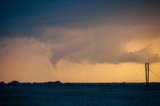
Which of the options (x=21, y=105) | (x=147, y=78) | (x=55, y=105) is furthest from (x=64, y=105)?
(x=147, y=78)

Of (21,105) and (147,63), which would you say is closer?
(21,105)

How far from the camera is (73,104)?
146 ft

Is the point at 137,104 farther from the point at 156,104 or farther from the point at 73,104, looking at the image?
the point at 73,104

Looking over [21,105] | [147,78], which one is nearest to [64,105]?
[21,105]

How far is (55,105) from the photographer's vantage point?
43188mm

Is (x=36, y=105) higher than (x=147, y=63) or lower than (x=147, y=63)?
lower

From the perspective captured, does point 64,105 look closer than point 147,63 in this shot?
Yes

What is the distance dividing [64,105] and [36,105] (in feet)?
10.2

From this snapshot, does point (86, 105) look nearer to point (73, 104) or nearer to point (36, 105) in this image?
point (73, 104)

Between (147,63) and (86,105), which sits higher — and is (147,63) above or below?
above

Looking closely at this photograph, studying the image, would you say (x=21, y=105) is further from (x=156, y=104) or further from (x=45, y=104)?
(x=156, y=104)

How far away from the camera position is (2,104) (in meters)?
44.1

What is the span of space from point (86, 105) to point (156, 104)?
7682mm

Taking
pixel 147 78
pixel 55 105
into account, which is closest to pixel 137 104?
pixel 55 105
